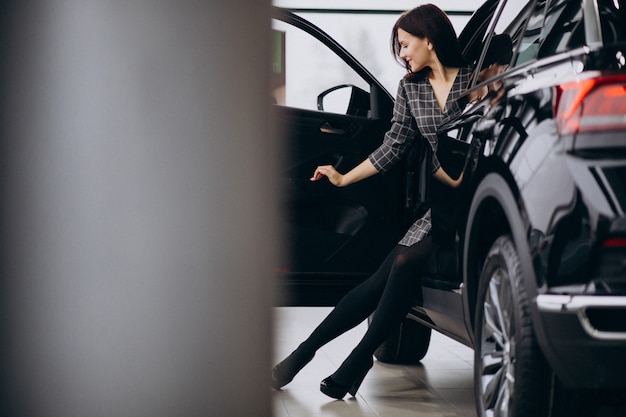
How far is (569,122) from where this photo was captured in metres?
2.31

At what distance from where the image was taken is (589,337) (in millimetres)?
2236

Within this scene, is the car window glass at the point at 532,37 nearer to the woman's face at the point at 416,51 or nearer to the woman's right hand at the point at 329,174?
the woman's face at the point at 416,51

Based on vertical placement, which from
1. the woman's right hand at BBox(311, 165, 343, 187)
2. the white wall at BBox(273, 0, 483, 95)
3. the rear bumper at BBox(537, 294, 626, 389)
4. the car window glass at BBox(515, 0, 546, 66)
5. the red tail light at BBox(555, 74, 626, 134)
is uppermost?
the white wall at BBox(273, 0, 483, 95)

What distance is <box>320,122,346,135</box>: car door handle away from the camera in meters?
4.23

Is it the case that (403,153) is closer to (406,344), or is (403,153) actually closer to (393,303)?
(393,303)

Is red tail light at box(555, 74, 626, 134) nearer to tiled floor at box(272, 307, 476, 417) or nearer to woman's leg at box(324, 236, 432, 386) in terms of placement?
tiled floor at box(272, 307, 476, 417)

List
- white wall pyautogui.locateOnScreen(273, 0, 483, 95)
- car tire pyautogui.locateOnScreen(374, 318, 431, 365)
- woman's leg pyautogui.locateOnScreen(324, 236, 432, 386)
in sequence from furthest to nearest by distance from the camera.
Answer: white wall pyautogui.locateOnScreen(273, 0, 483, 95) → car tire pyautogui.locateOnScreen(374, 318, 431, 365) → woman's leg pyautogui.locateOnScreen(324, 236, 432, 386)

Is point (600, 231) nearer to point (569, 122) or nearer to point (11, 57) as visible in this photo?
point (569, 122)

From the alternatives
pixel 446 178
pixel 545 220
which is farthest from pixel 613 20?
pixel 446 178

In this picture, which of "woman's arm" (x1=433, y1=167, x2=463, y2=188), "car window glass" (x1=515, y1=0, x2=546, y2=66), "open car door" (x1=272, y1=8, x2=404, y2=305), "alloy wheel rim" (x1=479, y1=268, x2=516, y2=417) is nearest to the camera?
"alloy wheel rim" (x1=479, y1=268, x2=516, y2=417)

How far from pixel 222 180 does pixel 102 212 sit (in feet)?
0.44

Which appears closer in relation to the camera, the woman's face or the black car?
the black car

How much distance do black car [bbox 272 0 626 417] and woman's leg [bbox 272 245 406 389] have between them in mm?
634

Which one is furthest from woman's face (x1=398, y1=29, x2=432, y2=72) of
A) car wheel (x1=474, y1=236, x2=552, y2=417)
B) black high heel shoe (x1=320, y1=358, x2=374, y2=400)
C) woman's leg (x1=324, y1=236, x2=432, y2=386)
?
car wheel (x1=474, y1=236, x2=552, y2=417)
